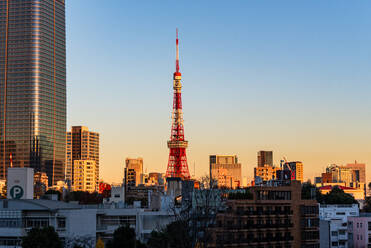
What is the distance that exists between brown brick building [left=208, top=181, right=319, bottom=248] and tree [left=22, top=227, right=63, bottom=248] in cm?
2189

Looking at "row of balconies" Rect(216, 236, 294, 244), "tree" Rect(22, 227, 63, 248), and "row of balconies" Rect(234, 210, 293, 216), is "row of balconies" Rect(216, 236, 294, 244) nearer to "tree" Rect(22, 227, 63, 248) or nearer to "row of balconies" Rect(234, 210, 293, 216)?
"row of balconies" Rect(234, 210, 293, 216)

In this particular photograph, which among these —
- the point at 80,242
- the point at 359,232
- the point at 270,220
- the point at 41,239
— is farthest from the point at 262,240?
the point at 41,239

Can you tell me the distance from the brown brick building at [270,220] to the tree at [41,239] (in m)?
21.9

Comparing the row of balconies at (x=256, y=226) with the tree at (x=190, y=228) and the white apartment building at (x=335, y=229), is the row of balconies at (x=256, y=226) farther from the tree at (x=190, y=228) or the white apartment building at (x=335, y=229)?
the white apartment building at (x=335, y=229)

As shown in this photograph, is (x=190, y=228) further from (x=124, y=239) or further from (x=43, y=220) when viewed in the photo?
(x=43, y=220)

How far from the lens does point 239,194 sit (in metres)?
92.4

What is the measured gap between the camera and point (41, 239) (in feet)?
234

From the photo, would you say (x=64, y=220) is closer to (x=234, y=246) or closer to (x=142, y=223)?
(x=142, y=223)

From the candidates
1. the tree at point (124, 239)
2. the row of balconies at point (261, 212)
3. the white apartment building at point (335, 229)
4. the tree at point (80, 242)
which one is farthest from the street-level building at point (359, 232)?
the tree at point (80, 242)

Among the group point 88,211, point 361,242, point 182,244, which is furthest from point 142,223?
point 361,242

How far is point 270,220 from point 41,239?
37.9 meters

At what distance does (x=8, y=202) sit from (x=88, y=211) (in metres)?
11.3

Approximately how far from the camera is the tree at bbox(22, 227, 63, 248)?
71.4m

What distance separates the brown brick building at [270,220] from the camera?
87375mm
